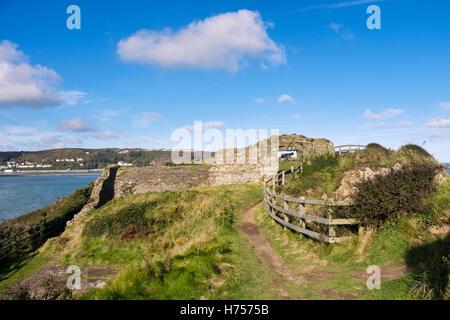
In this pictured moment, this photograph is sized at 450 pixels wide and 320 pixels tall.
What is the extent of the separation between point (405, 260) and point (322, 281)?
1.96 metres

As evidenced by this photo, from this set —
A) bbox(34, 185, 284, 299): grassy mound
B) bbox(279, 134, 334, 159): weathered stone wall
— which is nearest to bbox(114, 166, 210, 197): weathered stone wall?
bbox(34, 185, 284, 299): grassy mound

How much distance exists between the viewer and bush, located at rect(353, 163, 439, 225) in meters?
7.26

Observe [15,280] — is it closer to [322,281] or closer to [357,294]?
[322,281]

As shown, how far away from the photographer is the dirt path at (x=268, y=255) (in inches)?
257

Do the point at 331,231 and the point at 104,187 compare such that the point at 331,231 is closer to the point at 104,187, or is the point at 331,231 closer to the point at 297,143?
the point at 104,187

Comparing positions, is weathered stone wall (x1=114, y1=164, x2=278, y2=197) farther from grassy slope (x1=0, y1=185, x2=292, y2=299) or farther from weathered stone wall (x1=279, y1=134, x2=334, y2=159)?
weathered stone wall (x1=279, y1=134, x2=334, y2=159)

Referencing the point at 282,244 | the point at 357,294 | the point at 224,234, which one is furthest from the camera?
the point at 224,234

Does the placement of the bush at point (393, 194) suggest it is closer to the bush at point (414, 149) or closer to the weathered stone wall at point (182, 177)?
the bush at point (414, 149)

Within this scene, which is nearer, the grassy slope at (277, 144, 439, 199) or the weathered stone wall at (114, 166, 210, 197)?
the grassy slope at (277, 144, 439, 199)

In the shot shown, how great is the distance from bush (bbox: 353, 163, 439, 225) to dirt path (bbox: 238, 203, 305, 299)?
9.00 feet

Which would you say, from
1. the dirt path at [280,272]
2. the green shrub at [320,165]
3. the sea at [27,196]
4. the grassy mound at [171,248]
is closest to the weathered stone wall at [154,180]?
the grassy mound at [171,248]

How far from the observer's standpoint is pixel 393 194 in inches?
295

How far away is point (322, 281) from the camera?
6.19m
